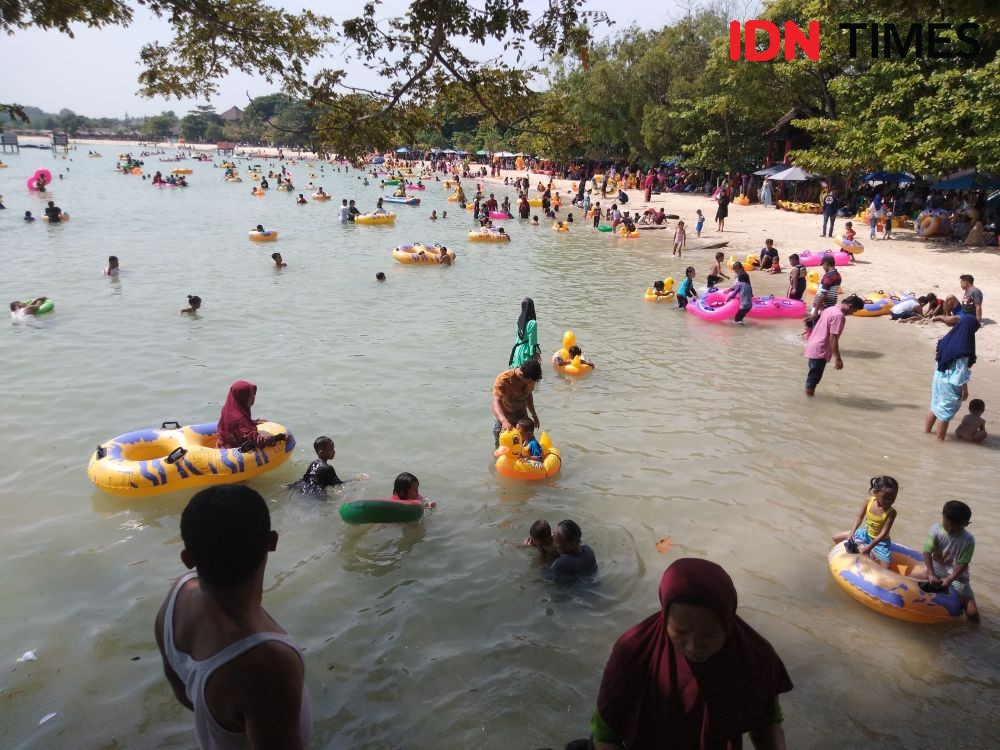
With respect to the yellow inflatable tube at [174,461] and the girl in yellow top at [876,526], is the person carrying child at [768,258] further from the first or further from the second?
the yellow inflatable tube at [174,461]

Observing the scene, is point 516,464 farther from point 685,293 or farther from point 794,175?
point 794,175

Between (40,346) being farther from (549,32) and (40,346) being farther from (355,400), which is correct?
(549,32)

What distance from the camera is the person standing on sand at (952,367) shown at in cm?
775

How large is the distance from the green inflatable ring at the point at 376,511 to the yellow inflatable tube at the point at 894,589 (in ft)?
12.3

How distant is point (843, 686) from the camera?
4605 mm

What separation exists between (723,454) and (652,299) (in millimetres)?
8960

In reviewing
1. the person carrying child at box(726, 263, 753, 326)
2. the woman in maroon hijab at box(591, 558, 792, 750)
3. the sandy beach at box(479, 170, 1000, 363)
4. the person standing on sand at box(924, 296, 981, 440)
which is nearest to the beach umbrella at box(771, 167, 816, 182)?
the sandy beach at box(479, 170, 1000, 363)

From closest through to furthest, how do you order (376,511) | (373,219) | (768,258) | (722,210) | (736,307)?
(376,511) < (736,307) < (768,258) < (722,210) < (373,219)

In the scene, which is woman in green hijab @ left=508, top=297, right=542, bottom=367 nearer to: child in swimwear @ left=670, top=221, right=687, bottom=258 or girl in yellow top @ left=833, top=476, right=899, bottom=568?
girl in yellow top @ left=833, top=476, right=899, bottom=568

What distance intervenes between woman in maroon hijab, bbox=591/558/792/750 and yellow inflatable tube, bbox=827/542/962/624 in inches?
142

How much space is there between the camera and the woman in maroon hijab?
2021 mm

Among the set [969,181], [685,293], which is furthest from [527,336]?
[969,181]

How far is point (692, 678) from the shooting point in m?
2.14

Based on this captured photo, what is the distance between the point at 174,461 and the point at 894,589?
22.1ft
